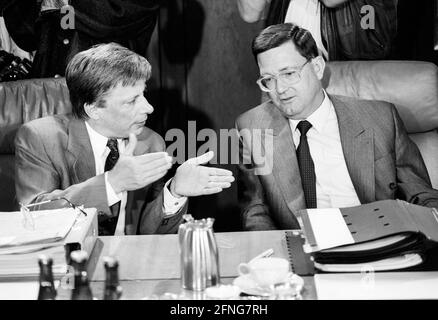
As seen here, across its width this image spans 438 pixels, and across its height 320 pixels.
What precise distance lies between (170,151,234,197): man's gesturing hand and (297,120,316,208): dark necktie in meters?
0.45

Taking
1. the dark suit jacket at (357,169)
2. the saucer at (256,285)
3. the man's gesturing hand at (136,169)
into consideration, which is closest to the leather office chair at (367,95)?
the dark suit jacket at (357,169)

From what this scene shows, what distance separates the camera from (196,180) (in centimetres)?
219

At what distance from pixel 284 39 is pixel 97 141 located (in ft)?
2.64

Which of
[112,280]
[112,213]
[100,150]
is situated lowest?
[112,213]

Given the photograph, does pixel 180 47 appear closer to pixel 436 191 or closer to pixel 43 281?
pixel 436 191

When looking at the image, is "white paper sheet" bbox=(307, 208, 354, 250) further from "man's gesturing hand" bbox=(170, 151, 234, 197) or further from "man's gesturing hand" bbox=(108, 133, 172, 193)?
"man's gesturing hand" bbox=(108, 133, 172, 193)

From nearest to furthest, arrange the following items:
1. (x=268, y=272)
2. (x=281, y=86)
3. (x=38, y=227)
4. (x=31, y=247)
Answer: (x=268, y=272)
(x=31, y=247)
(x=38, y=227)
(x=281, y=86)

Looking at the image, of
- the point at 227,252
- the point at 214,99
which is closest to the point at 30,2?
the point at 214,99

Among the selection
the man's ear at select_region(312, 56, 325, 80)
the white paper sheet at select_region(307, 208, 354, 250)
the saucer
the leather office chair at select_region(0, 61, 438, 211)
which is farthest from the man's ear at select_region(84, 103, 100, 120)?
the saucer

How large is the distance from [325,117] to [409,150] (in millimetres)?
340

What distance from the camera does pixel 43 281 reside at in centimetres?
151

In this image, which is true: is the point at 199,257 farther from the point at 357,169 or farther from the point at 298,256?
the point at 357,169

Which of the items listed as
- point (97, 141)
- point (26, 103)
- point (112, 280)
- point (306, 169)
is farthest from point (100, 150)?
point (112, 280)

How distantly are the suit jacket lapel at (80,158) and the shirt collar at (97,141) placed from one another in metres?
0.02
